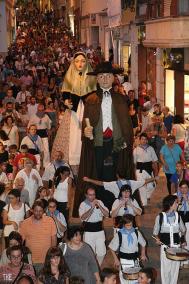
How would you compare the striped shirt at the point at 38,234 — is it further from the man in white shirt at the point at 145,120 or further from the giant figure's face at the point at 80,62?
the man in white shirt at the point at 145,120

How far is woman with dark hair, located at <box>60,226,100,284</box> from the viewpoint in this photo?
30.6 ft

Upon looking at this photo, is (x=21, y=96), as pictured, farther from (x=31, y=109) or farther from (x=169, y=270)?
(x=169, y=270)

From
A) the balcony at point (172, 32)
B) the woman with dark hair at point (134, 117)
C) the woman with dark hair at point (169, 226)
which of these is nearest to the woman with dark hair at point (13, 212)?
the woman with dark hair at point (169, 226)

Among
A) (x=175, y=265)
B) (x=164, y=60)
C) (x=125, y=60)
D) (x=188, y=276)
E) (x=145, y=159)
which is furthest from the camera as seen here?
(x=125, y=60)

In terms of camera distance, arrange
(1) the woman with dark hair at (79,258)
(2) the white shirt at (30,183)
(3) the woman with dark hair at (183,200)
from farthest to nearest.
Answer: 1. (2) the white shirt at (30,183)
2. (3) the woman with dark hair at (183,200)
3. (1) the woman with dark hair at (79,258)

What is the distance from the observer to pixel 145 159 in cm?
1380

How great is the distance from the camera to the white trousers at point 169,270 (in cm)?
1043

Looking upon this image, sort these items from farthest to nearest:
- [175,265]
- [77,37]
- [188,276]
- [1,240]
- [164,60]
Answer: [77,37], [164,60], [1,240], [188,276], [175,265]

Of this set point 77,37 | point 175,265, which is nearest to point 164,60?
point 175,265

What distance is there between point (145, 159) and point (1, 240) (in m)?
3.28

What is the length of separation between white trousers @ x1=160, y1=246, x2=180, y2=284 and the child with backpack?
61 cm

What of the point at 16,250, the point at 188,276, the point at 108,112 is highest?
the point at 108,112

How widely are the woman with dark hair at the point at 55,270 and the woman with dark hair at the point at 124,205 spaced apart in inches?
71.3

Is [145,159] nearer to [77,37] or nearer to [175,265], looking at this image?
[175,265]
